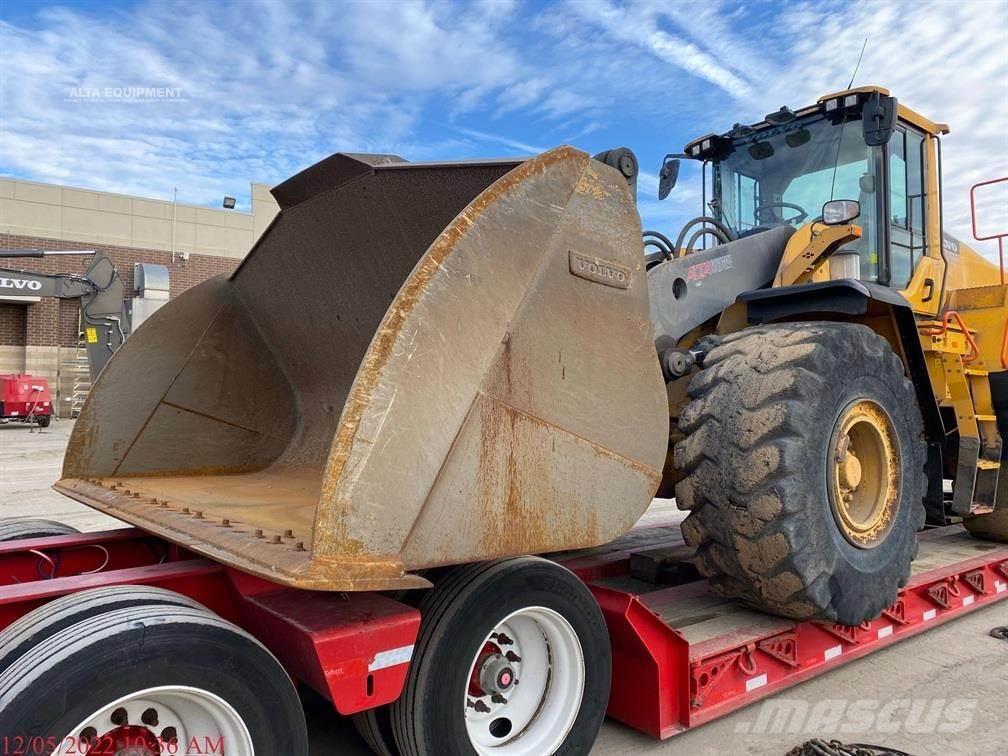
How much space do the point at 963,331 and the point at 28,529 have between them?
19.8ft

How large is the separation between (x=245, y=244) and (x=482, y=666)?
25.2 metres

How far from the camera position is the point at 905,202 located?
5.30m

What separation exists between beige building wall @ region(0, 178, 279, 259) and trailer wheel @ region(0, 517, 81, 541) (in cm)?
1943

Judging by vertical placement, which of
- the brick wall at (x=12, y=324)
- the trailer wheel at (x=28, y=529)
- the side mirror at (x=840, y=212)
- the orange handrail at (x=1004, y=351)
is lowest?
the trailer wheel at (x=28, y=529)

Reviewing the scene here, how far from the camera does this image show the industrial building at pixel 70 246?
21.9 m

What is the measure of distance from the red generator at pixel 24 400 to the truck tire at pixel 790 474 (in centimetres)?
2043

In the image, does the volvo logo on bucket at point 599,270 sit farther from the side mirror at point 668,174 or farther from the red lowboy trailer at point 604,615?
the side mirror at point 668,174

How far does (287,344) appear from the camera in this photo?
15.8ft

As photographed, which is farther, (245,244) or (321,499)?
(245,244)

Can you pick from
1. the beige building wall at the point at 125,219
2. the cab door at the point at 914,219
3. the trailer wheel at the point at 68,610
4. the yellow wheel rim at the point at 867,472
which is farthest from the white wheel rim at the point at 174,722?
the beige building wall at the point at 125,219

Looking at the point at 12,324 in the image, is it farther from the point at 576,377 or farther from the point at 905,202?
the point at 576,377

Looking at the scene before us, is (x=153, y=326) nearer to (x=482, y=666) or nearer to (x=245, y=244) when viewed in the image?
(x=482, y=666)

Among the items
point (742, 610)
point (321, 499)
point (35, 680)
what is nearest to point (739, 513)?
point (742, 610)

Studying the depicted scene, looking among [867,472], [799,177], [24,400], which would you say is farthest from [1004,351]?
[24,400]
